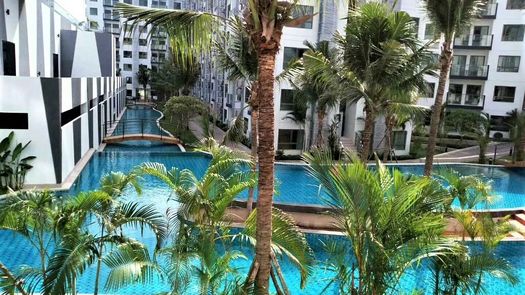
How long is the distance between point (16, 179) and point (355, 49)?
40.8ft

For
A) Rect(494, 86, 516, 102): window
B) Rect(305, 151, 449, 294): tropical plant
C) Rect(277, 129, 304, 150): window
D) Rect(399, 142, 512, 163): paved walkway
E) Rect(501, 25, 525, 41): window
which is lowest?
Rect(399, 142, 512, 163): paved walkway

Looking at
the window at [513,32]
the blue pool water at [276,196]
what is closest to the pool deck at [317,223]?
the blue pool water at [276,196]

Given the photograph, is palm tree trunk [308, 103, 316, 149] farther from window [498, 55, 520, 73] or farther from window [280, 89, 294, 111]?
window [498, 55, 520, 73]

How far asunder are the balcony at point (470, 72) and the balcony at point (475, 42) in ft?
5.08

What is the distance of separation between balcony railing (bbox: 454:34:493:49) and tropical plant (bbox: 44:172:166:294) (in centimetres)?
3410

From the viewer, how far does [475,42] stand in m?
34.8

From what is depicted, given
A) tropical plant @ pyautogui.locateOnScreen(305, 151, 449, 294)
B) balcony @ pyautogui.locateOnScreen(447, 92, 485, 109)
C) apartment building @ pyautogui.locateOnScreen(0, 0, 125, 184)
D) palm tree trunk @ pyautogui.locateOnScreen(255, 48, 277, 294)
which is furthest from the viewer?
balcony @ pyautogui.locateOnScreen(447, 92, 485, 109)

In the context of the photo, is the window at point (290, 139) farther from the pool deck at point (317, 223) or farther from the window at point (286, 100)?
the pool deck at point (317, 223)

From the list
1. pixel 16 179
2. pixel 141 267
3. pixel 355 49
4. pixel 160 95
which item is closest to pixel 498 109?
pixel 355 49

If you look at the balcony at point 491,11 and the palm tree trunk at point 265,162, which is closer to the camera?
the palm tree trunk at point 265,162

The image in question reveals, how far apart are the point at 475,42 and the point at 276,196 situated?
26.0m

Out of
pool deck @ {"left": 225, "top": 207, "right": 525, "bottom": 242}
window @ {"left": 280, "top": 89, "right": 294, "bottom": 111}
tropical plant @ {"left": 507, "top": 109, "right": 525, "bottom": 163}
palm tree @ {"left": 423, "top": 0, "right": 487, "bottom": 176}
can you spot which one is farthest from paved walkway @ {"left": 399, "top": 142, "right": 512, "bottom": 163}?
palm tree @ {"left": 423, "top": 0, "right": 487, "bottom": 176}

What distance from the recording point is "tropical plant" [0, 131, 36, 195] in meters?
15.1

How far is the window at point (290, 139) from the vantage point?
2583 cm
